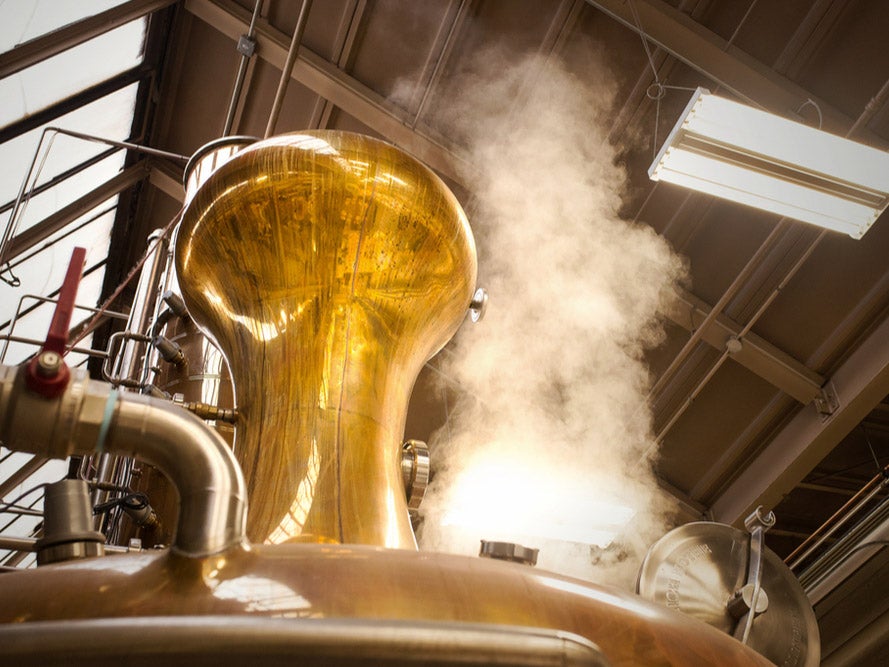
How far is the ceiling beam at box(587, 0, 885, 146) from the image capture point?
476 cm

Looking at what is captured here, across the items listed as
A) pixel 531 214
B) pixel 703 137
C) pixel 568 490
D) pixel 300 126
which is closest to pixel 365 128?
pixel 300 126

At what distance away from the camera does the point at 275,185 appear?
0.96 m

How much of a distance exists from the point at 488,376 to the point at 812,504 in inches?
125

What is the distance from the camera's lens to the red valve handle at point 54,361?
0.50 metres

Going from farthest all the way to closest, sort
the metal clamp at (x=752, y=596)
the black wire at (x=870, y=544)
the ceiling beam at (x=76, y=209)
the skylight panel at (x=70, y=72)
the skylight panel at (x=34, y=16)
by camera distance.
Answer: the ceiling beam at (x=76, y=209) → the black wire at (x=870, y=544) → the skylight panel at (x=70, y=72) → the skylight panel at (x=34, y=16) → the metal clamp at (x=752, y=596)

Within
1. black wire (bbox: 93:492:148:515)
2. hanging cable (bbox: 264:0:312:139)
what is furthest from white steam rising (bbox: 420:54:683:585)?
black wire (bbox: 93:492:148:515)

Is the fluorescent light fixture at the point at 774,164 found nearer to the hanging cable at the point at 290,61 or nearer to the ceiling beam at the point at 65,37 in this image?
the hanging cable at the point at 290,61

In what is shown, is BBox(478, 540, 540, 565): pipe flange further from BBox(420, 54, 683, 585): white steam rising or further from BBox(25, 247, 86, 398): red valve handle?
BBox(420, 54, 683, 585): white steam rising

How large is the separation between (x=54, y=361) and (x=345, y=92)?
5363 millimetres

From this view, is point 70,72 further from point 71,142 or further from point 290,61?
point 290,61

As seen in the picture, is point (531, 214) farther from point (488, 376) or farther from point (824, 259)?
point (824, 259)

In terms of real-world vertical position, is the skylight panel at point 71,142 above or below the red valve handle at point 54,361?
above

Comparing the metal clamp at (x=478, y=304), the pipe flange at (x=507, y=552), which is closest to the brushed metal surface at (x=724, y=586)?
the metal clamp at (x=478, y=304)

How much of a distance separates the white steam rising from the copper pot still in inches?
179
